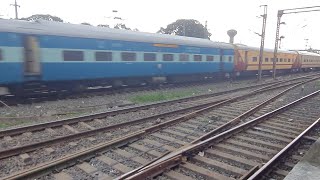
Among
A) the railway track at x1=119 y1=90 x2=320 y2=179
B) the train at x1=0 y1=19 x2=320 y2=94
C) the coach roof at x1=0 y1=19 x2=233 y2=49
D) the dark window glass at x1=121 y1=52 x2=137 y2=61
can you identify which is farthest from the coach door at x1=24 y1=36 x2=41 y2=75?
the railway track at x1=119 y1=90 x2=320 y2=179

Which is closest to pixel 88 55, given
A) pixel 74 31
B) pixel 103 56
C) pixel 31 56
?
pixel 103 56

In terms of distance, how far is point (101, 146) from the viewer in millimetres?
5926

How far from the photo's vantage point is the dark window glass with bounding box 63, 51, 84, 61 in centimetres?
1246

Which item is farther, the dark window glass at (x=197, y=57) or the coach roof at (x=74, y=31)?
the dark window glass at (x=197, y=57)

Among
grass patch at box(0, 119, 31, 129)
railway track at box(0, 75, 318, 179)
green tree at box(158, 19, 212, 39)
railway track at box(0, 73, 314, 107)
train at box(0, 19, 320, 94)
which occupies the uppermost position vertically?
green tree at box(158, 19, 212, 39)

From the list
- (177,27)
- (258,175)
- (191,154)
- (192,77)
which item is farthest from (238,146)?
(177,27)

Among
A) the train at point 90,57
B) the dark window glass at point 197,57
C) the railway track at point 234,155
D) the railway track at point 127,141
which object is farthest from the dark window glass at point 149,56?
the railway track at point 234,155

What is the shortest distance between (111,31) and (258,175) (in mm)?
11664

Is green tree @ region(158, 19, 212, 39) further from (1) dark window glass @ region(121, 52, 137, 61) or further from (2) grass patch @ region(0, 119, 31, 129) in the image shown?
(2) grass patch @ region(0, 119, 31, 129)

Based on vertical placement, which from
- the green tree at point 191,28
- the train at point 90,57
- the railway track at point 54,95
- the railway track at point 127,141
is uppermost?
the green tree at point 191,28

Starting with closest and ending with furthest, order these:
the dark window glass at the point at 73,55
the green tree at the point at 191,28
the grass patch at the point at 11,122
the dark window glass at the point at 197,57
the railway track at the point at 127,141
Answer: the railway track at the point at 127,141 → the grass patch at the point at 11,122 → the dark window glass at the point at 73,55 → the dark window glass at the point at 197,57 → the green tree at the point at 191,28

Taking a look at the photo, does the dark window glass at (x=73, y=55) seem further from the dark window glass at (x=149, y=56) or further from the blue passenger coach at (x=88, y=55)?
the dark window glass at (x=149, y=56)

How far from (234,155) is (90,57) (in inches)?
367

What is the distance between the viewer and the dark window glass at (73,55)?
12.5 meters
